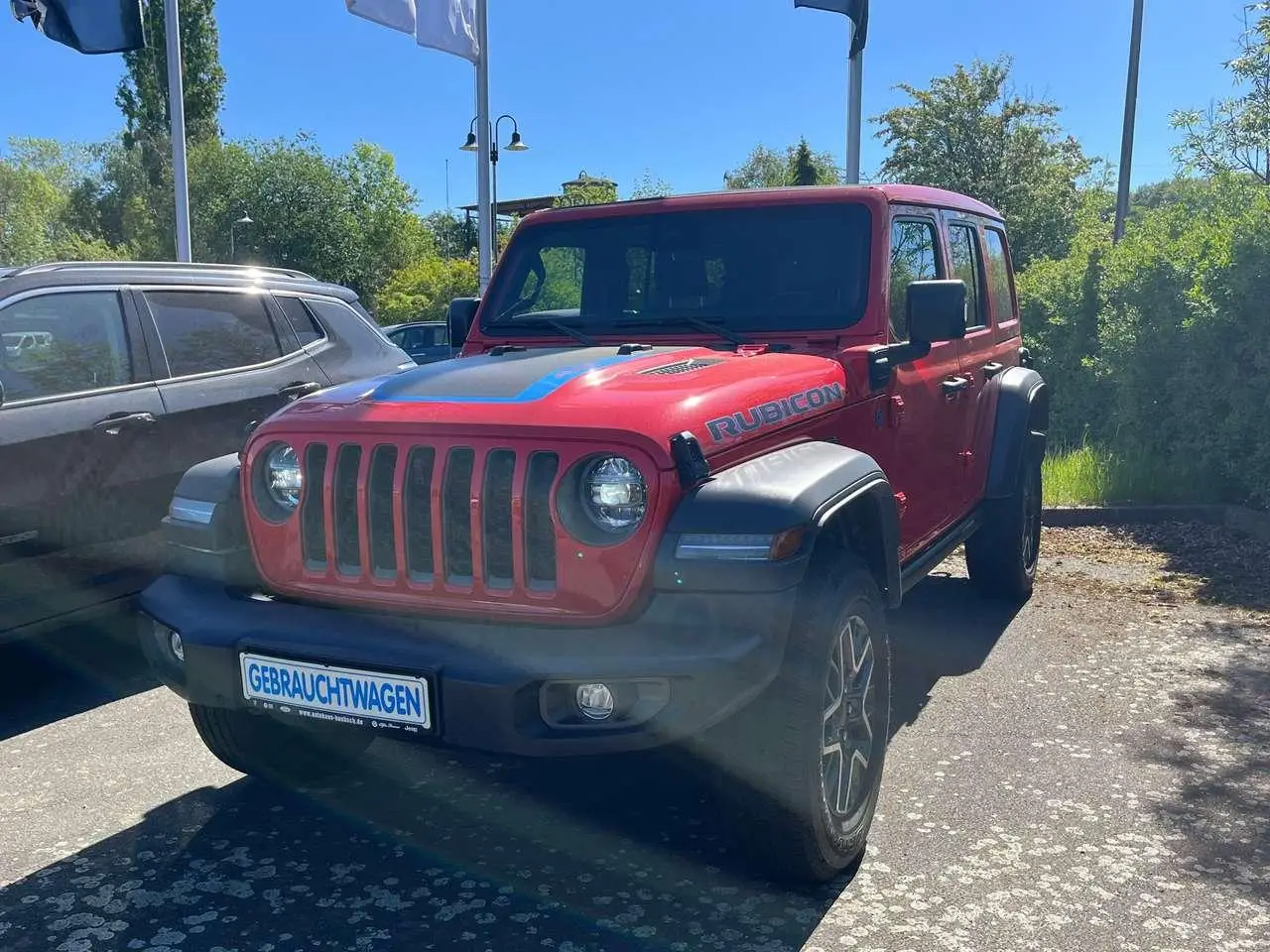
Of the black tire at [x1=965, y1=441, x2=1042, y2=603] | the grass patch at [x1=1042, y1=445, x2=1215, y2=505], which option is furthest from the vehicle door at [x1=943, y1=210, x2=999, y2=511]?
the grass patch at [x1=1042, y1=445, x2=1215, y2=505]

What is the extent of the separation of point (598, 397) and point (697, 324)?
122 centimetres

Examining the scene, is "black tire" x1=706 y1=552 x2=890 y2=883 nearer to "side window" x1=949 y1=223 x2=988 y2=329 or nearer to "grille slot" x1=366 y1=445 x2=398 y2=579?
"grille slot" x1=366 y1=445 x2=398 y2=579

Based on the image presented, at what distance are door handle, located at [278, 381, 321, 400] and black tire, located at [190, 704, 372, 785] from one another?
7.58 ft

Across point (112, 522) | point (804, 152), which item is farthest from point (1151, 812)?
point (804, 152)

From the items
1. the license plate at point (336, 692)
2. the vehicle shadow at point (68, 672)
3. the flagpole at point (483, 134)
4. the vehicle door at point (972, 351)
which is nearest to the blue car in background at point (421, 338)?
the flagpole at point (483, 134)

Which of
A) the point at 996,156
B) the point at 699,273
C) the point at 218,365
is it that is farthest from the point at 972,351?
the point at 996,156

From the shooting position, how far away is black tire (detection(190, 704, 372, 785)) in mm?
3451

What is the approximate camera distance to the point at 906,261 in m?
4.30

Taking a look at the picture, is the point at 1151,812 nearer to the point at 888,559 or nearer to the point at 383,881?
the point at 888,559

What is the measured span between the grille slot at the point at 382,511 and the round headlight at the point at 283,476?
300 mm

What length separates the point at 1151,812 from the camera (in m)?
3.48

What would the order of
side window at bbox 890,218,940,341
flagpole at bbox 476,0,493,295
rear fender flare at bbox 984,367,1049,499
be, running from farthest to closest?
flagpole at bbox 476,0,493,295 < rear fender flare at bbox 984,367,1049,499 < side window at bbox 890,218,940,341

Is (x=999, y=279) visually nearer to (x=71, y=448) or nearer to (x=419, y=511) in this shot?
(x=419, y=511)

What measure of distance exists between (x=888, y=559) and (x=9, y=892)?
2.66 m
